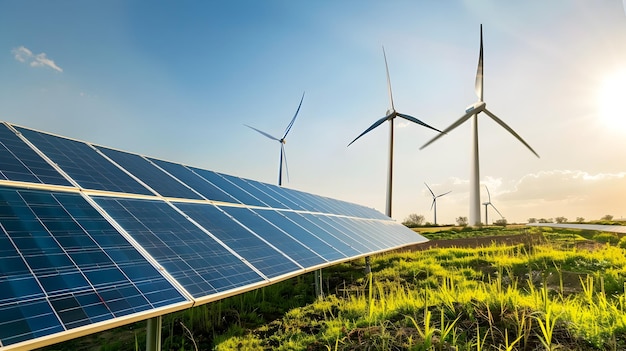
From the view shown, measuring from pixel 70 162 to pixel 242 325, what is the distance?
5579mm

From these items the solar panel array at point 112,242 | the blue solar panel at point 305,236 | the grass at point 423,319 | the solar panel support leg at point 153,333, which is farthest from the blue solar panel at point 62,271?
the blue solar panel at point 305,236

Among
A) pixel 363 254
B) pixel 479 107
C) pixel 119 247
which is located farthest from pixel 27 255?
pixel 479 107

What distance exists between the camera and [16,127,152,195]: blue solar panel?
8.01m

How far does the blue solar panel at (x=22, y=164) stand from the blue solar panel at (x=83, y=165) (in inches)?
13.9

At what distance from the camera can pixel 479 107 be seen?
147 feet

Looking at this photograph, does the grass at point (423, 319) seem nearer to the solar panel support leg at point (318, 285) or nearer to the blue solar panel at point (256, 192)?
the solar panel support leg at point (318, 285)

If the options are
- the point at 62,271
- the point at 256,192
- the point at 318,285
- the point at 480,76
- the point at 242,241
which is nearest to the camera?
the point at 62,271

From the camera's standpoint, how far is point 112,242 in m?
6.18

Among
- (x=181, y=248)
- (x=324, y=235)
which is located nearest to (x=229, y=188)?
(x=324, y=235)

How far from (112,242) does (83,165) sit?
3.44 meters

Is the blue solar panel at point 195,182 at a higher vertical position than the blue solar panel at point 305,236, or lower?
higher

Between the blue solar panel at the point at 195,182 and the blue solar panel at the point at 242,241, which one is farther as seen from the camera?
the blue solar panel at the point at 195,182

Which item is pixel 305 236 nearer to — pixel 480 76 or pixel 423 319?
pixel 423 319

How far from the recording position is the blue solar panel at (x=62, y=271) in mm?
4238
